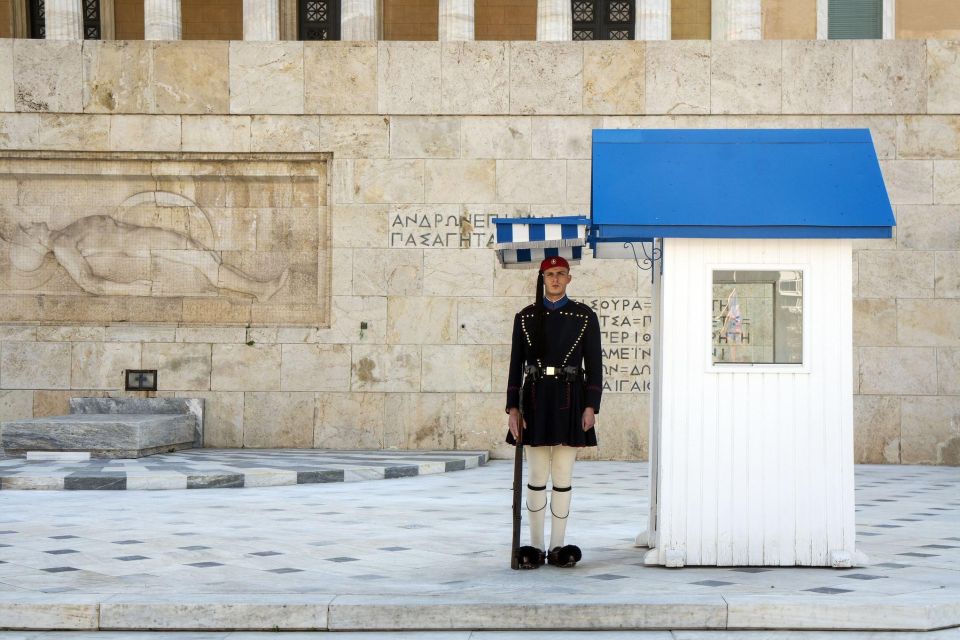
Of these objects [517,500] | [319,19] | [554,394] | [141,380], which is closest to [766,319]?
[554,394]

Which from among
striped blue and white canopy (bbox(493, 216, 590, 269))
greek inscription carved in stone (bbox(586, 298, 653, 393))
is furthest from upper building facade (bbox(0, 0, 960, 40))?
striped blue and white canopy (bbox(493, 216, 590, 269))

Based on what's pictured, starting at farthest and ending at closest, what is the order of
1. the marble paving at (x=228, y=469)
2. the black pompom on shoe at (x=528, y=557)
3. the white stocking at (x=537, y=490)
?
the marble paving at (x=228, y=469) < the white stocking at (x=537, y=490) < the black pompom on shoe at (x=528, y=557)

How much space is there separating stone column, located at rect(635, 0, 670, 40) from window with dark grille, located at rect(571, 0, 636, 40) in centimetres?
276

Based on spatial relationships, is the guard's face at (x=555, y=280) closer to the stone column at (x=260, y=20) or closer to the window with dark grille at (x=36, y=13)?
the stone column at (x=260, y=20)

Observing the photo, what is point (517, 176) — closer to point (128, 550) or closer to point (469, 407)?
point (469, 407)

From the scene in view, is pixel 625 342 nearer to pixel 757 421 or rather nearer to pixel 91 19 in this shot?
pixel 757 421

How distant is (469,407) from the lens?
63.9 feet

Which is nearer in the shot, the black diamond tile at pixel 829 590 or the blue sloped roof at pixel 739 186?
the black diamond tile at pixel 829 590

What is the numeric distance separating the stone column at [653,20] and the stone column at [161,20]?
769 centimetres

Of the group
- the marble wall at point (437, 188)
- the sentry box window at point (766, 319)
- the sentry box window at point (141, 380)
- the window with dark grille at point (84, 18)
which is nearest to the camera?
the sentry box window at point (766, 319)

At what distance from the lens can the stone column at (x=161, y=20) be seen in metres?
21.9

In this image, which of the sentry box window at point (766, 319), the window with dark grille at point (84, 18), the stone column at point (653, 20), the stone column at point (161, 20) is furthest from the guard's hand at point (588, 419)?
the window with dark grille at point (84, 18)

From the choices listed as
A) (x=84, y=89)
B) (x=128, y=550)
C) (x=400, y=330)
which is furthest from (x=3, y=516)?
(x=84, y=89)

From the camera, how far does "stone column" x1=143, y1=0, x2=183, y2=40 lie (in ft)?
71.8
